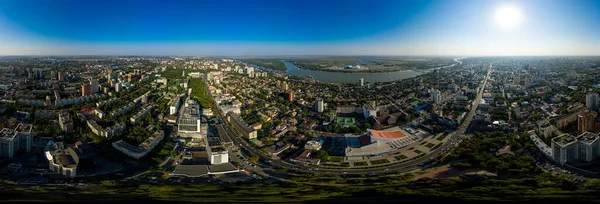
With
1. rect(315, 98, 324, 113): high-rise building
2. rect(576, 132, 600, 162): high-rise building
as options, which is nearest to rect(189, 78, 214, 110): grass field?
rect(315, 98, 324, 113): high-rise building

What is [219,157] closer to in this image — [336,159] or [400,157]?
[336,159]

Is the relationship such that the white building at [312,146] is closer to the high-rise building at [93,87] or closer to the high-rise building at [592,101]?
the high-rise building at [592,101]

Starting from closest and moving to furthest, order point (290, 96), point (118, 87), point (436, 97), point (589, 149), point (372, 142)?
point (589, 149)
point (372, 142)
point (290, 96)
point (436, 97)
point (118, 87)

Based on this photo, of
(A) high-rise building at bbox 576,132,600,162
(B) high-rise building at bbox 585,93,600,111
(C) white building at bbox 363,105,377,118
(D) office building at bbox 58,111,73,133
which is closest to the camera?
(A) high-rise building at bbox 576,132,600,162

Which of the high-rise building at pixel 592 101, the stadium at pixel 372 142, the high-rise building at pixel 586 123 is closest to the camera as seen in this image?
the stadium at pixel 372 142

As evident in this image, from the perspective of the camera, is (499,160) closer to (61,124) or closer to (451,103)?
(451,103)

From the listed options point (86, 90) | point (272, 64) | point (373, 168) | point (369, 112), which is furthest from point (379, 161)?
point (272, 64)

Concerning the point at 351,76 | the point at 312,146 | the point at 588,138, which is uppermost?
the point at 351,76

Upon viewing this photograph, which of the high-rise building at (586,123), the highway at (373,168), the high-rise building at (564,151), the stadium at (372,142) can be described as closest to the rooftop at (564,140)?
the high-rise building at (564,151)

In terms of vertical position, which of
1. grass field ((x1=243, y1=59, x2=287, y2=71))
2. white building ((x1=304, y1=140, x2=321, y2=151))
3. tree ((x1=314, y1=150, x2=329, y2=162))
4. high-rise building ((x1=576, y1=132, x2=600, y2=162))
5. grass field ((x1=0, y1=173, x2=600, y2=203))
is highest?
grass field ((x1=243, y1=59, x2=287, y2=71))

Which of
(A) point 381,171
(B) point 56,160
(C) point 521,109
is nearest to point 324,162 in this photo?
(A) point 381,171

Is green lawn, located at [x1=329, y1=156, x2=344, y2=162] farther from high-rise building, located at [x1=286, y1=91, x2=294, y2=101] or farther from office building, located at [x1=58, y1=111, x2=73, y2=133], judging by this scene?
office building, located at [x1=58, y1=111, x2=73, y2=133]
